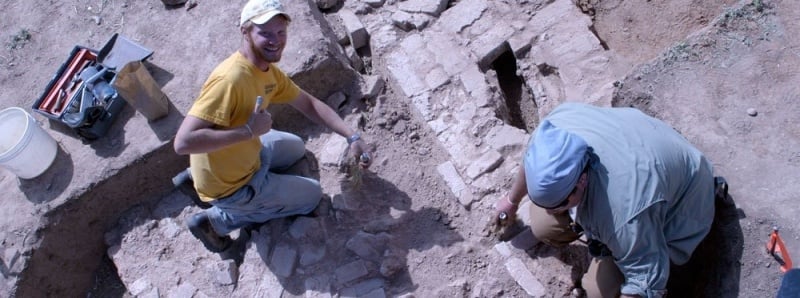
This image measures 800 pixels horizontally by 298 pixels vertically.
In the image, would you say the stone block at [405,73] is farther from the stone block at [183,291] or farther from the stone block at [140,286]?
the stone block at [140,286]

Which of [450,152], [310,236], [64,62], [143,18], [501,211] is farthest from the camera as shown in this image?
[143,18]

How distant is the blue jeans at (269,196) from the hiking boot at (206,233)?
0.04m

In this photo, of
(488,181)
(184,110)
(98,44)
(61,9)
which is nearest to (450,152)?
(488,181)

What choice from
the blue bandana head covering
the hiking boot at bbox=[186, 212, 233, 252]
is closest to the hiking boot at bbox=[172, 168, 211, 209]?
the hiking boot at bbox=[186, 212, 233, 252]

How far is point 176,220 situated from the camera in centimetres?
494

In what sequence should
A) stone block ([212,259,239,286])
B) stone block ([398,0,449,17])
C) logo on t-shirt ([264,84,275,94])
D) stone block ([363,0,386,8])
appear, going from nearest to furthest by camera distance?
logo on t-shirt ([264,84,275,94])
stone block ([212,259,239,286])
stone block ([398,0,449,17])
stone block ([363,0,386,8])

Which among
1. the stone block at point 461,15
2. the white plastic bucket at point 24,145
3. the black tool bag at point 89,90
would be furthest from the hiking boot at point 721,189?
the white plastic bucket at point 24,145

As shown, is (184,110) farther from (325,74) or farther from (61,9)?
(61,9)

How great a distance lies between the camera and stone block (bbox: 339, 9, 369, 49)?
5508 millimetres

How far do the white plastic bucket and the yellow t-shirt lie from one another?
139 centimetres

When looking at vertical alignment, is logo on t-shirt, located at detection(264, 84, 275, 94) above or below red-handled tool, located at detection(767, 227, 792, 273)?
above

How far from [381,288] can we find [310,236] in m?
0.58

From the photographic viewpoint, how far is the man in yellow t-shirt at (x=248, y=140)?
3.59 meters

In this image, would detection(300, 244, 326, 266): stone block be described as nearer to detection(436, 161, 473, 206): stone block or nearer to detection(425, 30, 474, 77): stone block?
detection(436, 161, 473, 206): stone block
